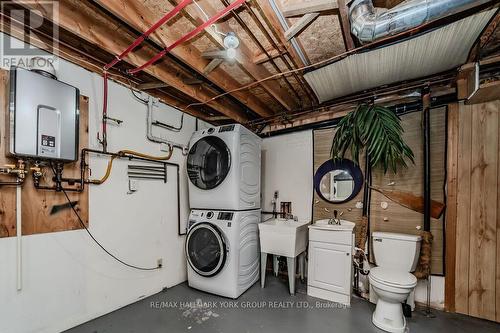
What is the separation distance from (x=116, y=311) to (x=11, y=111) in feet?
6.60

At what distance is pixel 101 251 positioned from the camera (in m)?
2.18

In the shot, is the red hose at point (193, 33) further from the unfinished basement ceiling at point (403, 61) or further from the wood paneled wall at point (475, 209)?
the wood paneled wall at point (475, 209)

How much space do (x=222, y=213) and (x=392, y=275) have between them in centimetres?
185

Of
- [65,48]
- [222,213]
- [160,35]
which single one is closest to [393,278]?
[222,213]

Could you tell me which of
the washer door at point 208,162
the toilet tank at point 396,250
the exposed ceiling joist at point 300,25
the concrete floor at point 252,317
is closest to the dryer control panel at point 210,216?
the washer door at point 208,162

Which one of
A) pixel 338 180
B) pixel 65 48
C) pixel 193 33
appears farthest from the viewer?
pixel 338 180

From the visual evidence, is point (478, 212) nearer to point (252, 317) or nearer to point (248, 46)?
point (252, 317)

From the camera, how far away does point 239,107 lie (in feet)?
11.5

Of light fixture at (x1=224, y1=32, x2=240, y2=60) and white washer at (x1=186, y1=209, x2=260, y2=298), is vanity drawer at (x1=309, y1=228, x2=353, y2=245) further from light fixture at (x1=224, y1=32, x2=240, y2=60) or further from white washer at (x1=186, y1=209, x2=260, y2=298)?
light fixture at (x1=224, y1=32, x2=240, y2=60)

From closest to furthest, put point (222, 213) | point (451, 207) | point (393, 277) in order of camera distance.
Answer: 1. point (393, 277)
2. point (451, 207)
3. point (222, 213)

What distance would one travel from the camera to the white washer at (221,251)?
2.52m

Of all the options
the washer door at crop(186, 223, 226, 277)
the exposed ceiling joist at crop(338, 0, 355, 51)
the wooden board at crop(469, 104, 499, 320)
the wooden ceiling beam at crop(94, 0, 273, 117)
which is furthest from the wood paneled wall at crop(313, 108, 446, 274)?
the wooden ceiling beam at crop(94, 0, 273, 117)

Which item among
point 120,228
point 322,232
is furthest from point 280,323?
point 120,228

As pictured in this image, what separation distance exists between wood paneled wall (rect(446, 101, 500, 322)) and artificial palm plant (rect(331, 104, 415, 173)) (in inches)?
18.8
